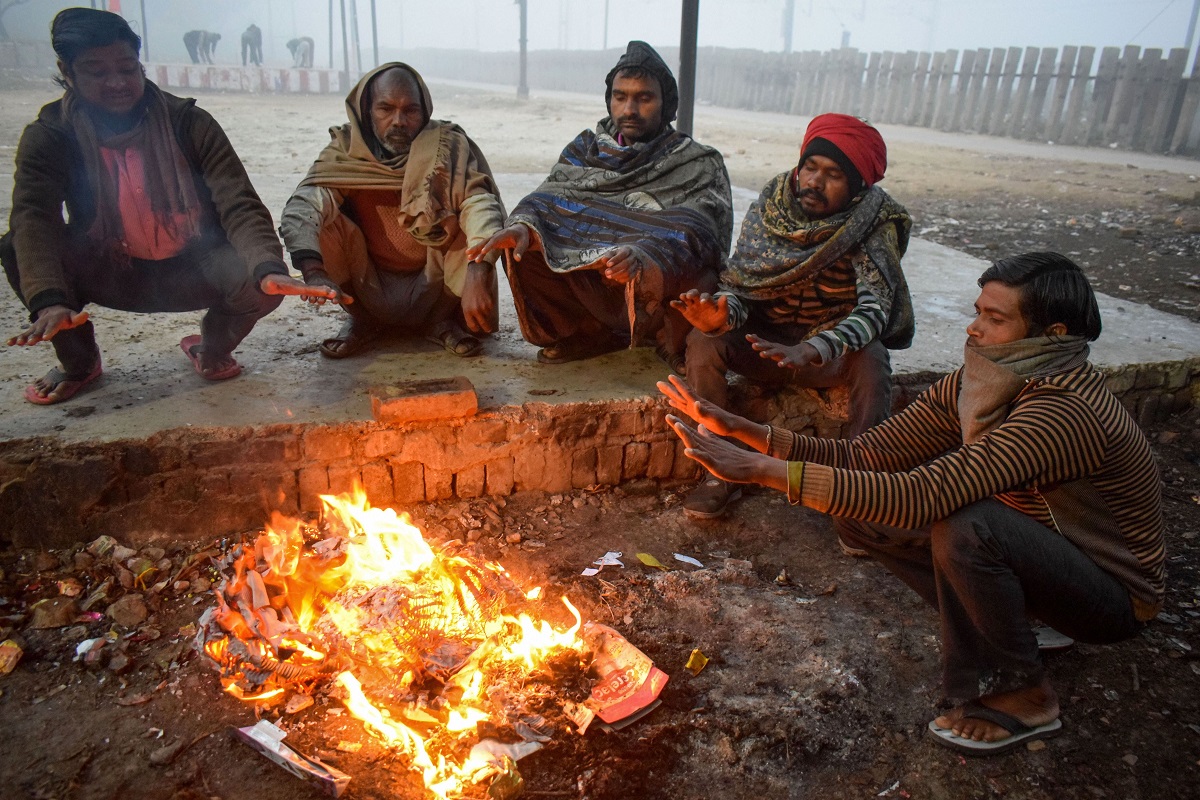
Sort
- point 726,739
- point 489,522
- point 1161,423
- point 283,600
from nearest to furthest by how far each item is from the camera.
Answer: point 726,739 < point 283,600 < point 489,522 < point 1161,423

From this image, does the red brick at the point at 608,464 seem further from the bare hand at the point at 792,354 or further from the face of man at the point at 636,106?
the face of man at the point at 636,106

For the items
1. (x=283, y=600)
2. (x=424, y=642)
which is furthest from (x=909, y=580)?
(x=283, y=600)

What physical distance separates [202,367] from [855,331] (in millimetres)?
2721

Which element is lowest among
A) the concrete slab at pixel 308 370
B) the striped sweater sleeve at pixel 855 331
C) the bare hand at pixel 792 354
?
the concrete slab at pixel 308 370

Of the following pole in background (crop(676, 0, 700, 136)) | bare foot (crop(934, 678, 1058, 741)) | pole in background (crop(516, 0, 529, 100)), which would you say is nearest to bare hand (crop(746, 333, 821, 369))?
bare foot (crop(934, 678, 1058, 741))

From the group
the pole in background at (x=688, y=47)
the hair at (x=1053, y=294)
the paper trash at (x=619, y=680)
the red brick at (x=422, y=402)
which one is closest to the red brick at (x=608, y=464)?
the red brick at (x=422, y=402)

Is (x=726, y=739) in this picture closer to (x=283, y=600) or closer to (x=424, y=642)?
(x=424, y=642)

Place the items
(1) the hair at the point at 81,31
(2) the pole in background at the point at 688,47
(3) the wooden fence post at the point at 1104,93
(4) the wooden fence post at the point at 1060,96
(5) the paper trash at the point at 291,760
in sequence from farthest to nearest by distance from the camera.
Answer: (4) the wooden fence post at the point at 1060,96, (3) the wooden fence post at the point at 1104,93, (2) the pole in background at the point at 688,47, (1) the hair at the point at 81,31, (5) the paper trash at the point at 291,760

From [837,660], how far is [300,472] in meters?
2.11

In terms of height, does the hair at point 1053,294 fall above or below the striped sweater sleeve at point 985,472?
above

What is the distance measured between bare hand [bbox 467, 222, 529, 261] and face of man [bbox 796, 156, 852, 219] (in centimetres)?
118

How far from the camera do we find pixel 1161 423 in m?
4.30

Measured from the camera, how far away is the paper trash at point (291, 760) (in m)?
2.01

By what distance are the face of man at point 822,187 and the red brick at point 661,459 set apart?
1.16 metres
